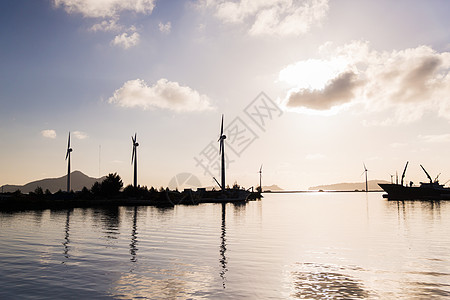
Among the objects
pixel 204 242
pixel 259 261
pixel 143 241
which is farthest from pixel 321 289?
pixel 143 241

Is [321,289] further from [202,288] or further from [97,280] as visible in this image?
[97,280]

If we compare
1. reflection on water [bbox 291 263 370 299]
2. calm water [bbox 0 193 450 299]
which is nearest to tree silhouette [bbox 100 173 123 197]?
calm water [bbox 0 193 450 299]

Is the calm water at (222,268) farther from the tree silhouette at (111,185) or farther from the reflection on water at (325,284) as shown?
the tree silhouette at (111,185)

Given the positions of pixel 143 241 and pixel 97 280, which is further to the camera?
pixel 143 241

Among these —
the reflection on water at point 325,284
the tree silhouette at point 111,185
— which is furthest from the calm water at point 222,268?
the tree silhouette at point 111,185

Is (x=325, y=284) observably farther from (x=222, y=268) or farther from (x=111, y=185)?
(x=111, y=185)

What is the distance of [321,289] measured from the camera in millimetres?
20438

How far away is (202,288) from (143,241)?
22.3 m

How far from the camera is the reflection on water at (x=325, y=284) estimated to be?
1924cm

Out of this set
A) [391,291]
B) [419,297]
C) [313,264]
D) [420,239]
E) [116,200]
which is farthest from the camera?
[116,200]

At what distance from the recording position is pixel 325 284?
21625 millimetres

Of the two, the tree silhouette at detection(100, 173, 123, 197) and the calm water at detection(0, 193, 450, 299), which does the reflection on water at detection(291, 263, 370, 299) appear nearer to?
the calm water at detection(0, 193, 450, 299)

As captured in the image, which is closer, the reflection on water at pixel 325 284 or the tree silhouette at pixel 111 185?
the reflection on water at pixel 325 284

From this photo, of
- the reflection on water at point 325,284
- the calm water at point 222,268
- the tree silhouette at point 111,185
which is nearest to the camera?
the reflection on water at point 325,284
